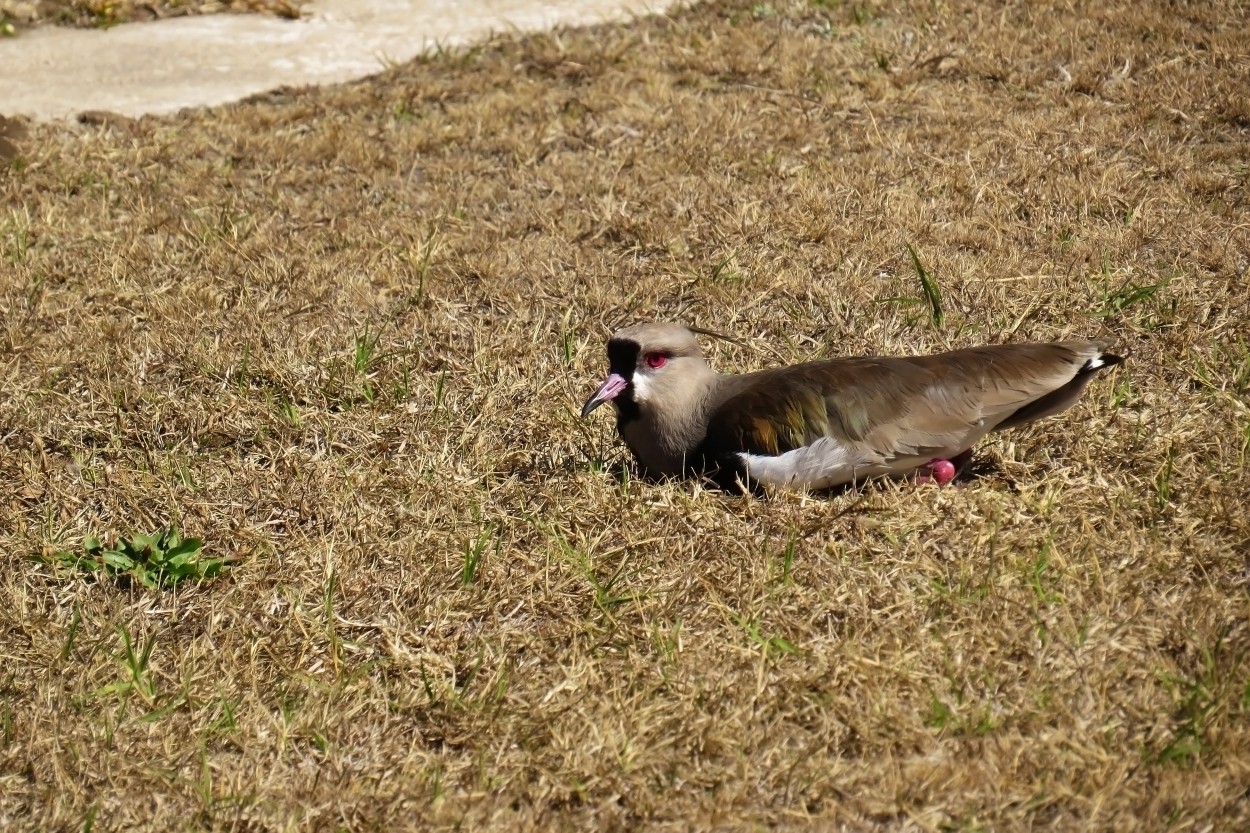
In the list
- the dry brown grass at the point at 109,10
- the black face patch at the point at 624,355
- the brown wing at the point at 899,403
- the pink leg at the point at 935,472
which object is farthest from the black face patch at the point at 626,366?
the dry brown grass at the point at 109,10

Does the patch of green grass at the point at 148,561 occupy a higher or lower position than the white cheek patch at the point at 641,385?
lower

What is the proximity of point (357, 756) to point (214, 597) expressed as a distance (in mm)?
842

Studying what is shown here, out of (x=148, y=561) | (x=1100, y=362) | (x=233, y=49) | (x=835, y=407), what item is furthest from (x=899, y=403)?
(x=233, y=49)

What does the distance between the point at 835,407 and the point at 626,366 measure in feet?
2.20

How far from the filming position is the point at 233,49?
26.8 feet

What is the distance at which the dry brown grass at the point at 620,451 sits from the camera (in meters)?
3.28

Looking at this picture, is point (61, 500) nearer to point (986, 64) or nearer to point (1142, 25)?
point (986, 64)

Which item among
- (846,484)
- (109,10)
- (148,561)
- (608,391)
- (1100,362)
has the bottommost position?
(148,561)

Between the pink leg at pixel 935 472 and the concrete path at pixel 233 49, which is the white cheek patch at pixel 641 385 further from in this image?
the concrete path at pixel 233 49

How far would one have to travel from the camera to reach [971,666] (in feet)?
11.3

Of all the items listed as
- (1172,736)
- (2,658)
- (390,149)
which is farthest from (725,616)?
(390,149)

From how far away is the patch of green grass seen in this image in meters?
4.06

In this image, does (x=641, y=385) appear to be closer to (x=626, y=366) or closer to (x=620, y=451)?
(x=626, y=366)

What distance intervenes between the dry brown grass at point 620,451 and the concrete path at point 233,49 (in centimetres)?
40
